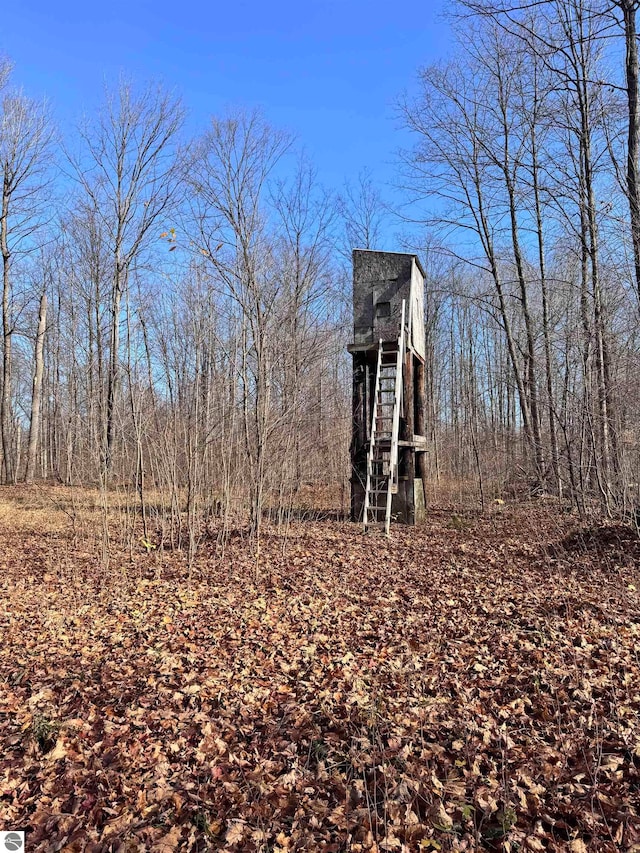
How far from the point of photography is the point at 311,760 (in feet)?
9.84

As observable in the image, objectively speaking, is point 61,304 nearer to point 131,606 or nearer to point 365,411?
point 365,411

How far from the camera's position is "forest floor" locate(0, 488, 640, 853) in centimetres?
247

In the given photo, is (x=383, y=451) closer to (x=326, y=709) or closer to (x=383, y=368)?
(x=383, y=368)

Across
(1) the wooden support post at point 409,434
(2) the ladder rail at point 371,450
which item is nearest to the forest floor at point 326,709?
(2) the ladder rail at point 371,450

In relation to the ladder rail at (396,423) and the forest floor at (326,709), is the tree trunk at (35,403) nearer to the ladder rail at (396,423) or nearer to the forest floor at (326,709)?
the forest floor at (326,709)

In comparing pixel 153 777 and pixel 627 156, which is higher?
pixel 627 156

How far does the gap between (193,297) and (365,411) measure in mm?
4393

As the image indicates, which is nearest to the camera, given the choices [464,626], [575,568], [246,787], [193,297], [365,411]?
[246,787]

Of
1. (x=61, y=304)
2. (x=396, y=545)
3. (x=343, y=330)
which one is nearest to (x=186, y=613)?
(x=396, y=545)

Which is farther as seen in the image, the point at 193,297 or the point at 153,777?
the point at 193,297
